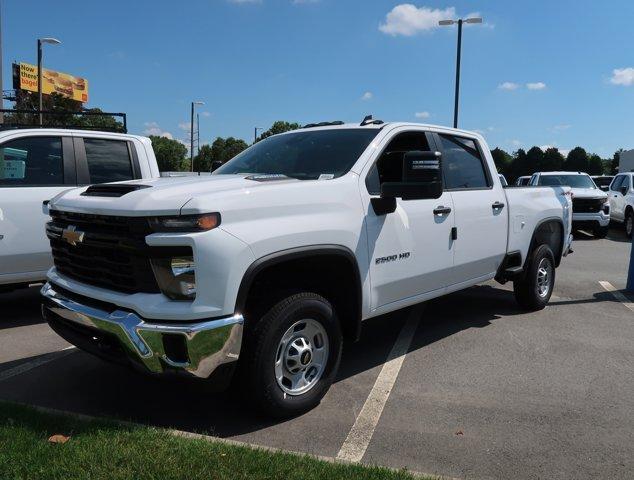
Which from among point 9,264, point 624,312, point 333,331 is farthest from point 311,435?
point 624,312

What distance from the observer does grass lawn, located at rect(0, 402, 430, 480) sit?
2805 mm

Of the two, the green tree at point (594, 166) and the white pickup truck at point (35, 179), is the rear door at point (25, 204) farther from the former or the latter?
the green tree at point (594, 166)

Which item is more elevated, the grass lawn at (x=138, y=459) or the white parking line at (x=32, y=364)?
the grass lawn at (x=138, y=459)

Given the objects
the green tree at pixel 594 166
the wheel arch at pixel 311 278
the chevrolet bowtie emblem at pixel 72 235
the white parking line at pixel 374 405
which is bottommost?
the white parking line at pixel 374 405

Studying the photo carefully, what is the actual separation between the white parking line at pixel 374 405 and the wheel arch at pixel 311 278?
0.49 m

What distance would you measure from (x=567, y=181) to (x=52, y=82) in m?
69.1

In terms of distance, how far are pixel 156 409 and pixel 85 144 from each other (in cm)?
368

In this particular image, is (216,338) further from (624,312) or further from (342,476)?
(624,312)

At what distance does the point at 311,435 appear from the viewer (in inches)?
139

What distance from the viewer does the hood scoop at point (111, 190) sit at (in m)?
3.49

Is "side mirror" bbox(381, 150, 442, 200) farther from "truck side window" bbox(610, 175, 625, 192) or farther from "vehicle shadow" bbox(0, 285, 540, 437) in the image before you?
"truck side window" bbox(610, 175, 625, 192)

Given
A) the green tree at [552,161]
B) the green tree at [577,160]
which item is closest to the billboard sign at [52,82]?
→ the green tree at [552,161]

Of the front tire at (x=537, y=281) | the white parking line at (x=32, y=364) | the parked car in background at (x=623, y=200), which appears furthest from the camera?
the parked car in background at (x=623, y=200)

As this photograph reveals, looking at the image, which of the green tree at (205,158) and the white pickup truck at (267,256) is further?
the green tree at (205,158)
